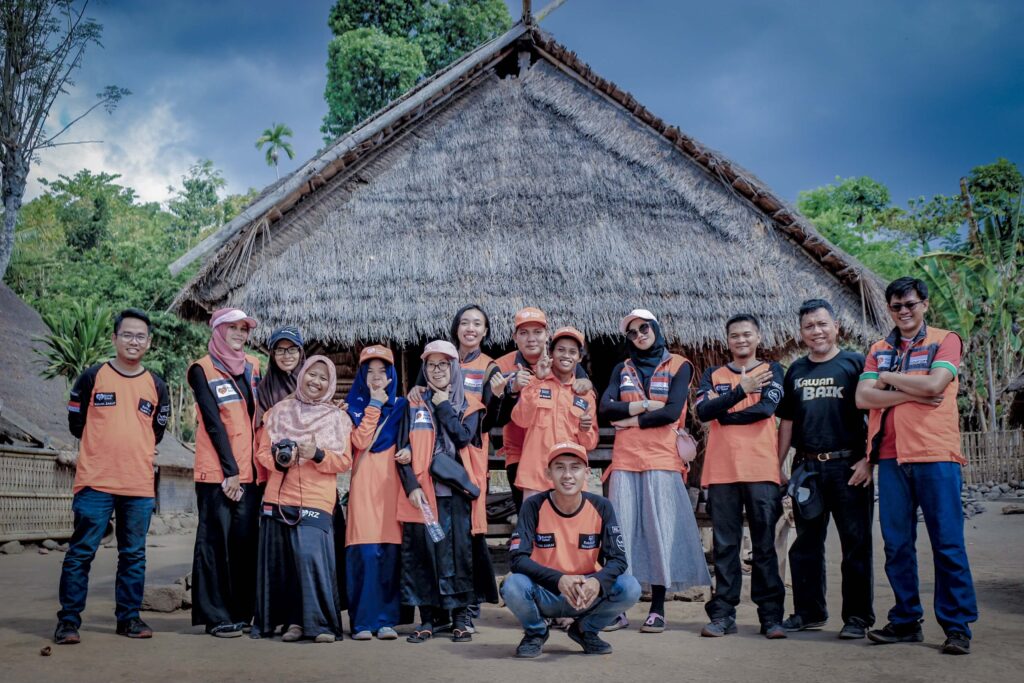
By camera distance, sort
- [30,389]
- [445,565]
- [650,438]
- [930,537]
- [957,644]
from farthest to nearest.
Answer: [30,389] < [650,438] < [445,565] < [930,537] < [957,644]

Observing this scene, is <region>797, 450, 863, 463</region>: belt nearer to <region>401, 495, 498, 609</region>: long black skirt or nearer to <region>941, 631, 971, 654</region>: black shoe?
<region>941, 631, 971, 654</region>: black shoe

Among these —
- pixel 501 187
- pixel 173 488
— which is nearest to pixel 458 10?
pixel 173 488

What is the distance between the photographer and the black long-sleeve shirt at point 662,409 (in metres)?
5.08

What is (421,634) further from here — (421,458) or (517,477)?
(517,477)

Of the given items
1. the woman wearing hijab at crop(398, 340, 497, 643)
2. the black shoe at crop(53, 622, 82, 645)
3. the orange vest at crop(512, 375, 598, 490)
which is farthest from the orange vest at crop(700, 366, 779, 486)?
the black shoe at crop(53, 622, 82, 645)

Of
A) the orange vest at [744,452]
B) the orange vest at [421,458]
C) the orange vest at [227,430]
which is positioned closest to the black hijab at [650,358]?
the orange vest at [744,452]

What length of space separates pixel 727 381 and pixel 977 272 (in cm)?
1646

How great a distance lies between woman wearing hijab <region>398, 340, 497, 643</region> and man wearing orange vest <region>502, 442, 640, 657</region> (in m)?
0.51

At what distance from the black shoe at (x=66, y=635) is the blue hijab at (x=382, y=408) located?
1.79 m

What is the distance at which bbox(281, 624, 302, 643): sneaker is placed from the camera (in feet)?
15.0

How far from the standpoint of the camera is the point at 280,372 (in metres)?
5.13

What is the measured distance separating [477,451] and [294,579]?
4.12 ft

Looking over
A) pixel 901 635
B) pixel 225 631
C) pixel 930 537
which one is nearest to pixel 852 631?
pixel 901 635

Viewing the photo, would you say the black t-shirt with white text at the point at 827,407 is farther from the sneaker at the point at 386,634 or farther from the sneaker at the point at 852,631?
the sneaker at the point at 386,634
